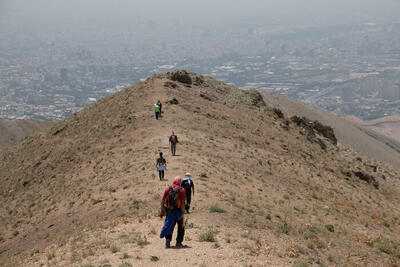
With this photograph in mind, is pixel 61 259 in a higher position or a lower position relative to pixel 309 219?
higher

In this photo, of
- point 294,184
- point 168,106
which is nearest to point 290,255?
point 294,184

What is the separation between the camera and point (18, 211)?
23.0 m

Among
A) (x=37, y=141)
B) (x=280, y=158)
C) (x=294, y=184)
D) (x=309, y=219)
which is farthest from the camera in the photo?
(x=37, y=141)

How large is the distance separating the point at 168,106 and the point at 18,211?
1560 cm

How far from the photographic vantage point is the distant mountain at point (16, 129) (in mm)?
71938

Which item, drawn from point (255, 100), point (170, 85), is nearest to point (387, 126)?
point (255, 100)

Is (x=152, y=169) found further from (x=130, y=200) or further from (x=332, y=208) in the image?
(x=332, y=208)

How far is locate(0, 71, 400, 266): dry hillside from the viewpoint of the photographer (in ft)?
40.9

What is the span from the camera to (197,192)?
17.1 meters

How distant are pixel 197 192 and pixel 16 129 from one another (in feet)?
224

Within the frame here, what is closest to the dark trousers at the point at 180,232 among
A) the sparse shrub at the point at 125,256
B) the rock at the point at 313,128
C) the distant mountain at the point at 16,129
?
the sparse shrub at the point at 125,256

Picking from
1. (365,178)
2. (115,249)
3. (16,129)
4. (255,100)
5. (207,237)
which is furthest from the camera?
(16,129)

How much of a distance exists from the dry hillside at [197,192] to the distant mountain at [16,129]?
1244 inches

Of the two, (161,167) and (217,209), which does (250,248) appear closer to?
(217,209)
